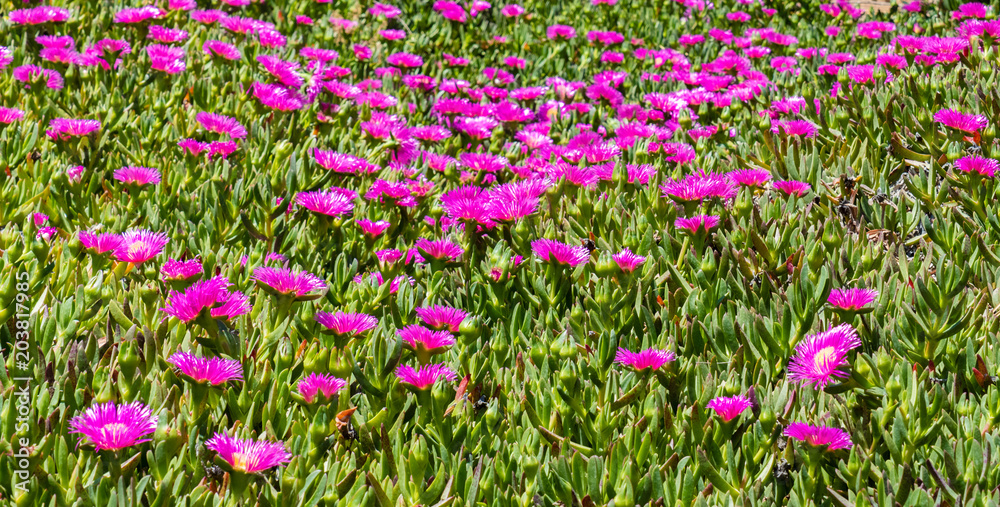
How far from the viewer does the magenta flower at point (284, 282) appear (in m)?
1.51

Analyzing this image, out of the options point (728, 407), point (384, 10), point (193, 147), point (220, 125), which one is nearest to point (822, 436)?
point (728, 407)

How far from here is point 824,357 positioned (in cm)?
132

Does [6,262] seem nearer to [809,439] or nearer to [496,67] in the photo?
[809,439]

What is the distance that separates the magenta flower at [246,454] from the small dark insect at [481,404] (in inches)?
16.3

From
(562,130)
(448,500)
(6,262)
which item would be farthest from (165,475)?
(562,130)

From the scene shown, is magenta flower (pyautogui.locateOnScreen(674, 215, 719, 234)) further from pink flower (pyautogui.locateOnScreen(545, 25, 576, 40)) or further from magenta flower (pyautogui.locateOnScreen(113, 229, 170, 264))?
pink flower (pyautogui.locateOnScreen(545, 25, 576, 40))

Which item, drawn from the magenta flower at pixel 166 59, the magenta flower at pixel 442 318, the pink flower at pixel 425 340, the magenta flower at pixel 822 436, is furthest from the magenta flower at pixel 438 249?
the magenta flower at pixel 166 59

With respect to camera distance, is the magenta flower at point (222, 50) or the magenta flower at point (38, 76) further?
the magenta flower at point (222, 50)

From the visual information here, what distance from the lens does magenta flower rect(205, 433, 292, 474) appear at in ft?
3.74

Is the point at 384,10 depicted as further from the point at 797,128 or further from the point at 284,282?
the point at 284,282

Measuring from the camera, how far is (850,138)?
8.92 ft

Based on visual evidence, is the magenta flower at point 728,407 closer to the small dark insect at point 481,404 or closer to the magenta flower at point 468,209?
the small dark insect at point 481,404

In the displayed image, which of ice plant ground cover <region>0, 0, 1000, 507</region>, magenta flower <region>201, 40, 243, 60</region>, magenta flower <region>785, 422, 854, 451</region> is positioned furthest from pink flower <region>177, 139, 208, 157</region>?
magenta flower <region>785, 422, 854, 451</region>

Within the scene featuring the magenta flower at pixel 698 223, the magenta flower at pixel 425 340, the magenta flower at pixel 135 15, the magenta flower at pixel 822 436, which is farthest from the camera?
the magenta flower at pixel 135 15
